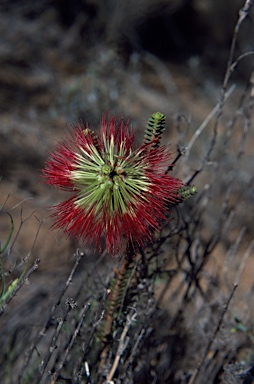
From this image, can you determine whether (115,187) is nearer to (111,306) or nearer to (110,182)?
(110,182)

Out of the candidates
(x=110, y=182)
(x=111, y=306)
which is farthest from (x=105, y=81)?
(x=110, y=182)

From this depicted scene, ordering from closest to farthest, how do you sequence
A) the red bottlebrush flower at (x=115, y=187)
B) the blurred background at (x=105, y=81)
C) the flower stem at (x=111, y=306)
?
the red bottlebrush flower at (x=115, y=187) < the flower stem at (x=111, y=306) < the blurred background at (x=105, y=81)

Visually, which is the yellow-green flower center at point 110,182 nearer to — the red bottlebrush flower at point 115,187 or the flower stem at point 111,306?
the red bottlebrush flower at point 115,187

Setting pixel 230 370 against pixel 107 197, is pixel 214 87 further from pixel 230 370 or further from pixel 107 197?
pixel 107 197

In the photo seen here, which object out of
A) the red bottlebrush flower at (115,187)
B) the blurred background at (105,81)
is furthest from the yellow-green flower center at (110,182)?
the blurred background at (105,81)

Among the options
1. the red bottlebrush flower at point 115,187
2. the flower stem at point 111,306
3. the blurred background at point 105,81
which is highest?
the blurred background at point 105,81

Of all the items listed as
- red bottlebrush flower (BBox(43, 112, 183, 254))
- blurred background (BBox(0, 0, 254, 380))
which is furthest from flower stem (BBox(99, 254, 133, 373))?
blurred background (BBox(0, 0, 254, 380))

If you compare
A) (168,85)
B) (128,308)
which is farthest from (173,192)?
(168,85)

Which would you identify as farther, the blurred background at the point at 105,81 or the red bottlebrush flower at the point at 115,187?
the blurred background at the point at 105,81
